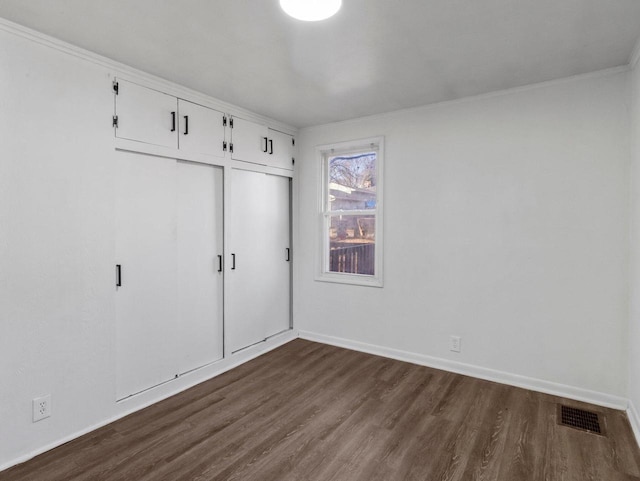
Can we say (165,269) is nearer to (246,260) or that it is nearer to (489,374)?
(246,260)

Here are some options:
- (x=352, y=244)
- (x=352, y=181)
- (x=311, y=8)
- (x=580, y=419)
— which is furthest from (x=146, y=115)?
(x=580, y=419)

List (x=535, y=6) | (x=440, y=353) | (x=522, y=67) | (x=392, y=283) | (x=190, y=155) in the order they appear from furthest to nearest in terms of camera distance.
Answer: (x=392, y=283) < (x=440, y=353) < (x=190, y=155) < (x=522, y=67) < (x=535, y=6)

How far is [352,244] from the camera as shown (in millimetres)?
4191

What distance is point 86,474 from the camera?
205cm

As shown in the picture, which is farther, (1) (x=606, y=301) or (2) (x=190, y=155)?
(2) (x=190, y=155)

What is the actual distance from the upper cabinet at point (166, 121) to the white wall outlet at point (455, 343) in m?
2.79

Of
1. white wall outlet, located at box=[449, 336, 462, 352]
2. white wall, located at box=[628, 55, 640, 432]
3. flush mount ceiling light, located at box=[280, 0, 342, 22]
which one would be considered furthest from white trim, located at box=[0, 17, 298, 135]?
white wall, located at box=[628, 55, 640, 432]

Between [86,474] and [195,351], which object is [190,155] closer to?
[195,351]

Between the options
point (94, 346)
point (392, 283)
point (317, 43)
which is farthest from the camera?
point (392, 283)

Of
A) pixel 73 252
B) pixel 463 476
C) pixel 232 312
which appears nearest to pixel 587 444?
pixel 463 476

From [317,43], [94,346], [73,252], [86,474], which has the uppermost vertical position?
[317,43]

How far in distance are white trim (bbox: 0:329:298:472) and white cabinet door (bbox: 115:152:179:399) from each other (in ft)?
0.29

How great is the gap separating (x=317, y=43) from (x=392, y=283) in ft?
7.82

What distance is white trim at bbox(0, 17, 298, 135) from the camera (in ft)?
7.08
